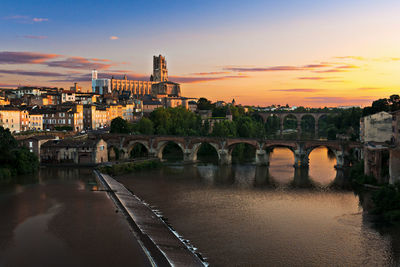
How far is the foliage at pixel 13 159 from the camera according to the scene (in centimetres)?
4400

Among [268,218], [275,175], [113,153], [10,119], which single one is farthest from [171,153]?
[268,218]

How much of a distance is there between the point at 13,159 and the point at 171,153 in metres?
28.5

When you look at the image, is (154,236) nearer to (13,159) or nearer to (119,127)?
(13,159)

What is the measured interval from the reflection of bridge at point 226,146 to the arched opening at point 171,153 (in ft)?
6.92

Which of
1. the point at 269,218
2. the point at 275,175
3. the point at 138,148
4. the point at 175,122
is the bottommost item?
the point at 269,218

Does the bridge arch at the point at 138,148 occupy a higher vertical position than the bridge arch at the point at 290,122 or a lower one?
lower

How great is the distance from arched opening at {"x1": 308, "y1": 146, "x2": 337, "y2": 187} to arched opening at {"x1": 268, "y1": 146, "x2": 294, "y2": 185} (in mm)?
2561

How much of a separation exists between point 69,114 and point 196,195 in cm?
4380

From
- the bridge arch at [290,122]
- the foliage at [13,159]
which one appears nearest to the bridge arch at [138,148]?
the foliage at [13,159]

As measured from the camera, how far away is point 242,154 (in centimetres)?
6744

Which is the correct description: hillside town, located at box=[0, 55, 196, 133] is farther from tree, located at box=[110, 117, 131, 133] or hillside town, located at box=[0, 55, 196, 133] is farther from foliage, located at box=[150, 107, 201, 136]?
foliage, located at box=[150, 107, 201, 136]

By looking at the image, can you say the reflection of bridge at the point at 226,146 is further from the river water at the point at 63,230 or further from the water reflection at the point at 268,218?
the river water at the point at 63,230

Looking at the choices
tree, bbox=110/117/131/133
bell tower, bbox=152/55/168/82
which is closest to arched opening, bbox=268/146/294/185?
tree, bbox=110/117/131/133

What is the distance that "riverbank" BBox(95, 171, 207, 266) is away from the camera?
20516 millimetres
